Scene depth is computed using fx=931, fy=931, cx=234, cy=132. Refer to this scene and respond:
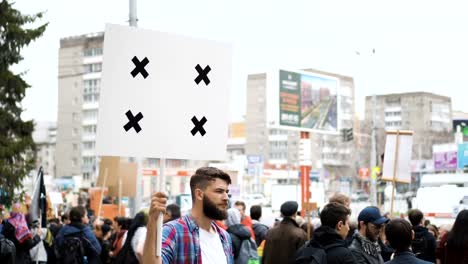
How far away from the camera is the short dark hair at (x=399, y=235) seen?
710 cm

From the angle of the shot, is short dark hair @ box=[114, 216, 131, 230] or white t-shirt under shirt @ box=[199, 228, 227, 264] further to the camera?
short dark hair @ box=[114, 216, 131, 230]

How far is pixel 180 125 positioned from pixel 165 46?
518mm

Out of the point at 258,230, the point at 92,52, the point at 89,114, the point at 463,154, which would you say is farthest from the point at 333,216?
the point at 89,114

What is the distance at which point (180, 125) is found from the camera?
Result: 598 centimetres

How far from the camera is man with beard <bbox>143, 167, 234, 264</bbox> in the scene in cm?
566

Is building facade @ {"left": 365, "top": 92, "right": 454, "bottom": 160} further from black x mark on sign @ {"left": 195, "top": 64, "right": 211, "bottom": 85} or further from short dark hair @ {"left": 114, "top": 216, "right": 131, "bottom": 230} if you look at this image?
black x mark on sign @ {"left": 195, "top": 64, "right": 211, "bottom": 85}

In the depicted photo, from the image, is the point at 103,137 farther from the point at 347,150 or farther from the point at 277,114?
the point at 347,150

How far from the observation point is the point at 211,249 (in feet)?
18.9

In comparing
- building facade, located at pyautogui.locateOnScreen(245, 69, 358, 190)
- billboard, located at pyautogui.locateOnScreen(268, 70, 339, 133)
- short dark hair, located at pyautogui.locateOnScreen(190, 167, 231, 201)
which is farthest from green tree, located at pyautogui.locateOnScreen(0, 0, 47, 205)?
building facade, located at pyautogui.locateOnScreen(245, 69, 358, 190)

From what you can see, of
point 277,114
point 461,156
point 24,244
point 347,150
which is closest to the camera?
point 24,244

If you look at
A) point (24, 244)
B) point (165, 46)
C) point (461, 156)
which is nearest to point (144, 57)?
point (165, 46)

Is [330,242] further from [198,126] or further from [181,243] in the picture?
[181,243]

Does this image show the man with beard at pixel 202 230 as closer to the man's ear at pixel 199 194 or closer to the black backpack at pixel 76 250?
the man's ear at pixel 199 194

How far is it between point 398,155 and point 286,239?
224 inches
